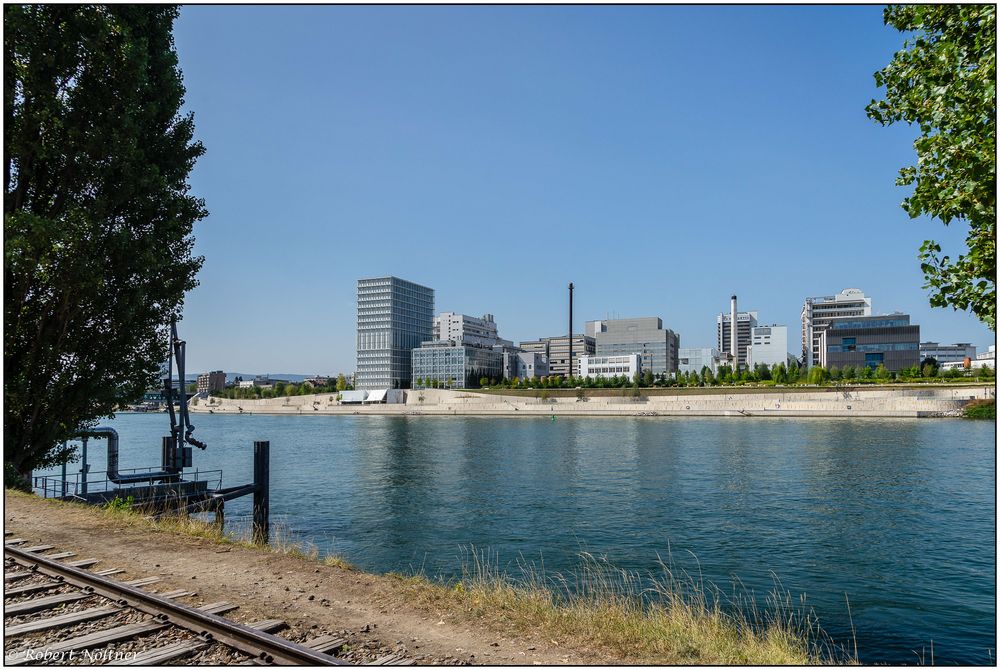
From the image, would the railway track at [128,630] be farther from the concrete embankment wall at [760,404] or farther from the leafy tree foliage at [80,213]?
the concrete embankment wall at [760,404]

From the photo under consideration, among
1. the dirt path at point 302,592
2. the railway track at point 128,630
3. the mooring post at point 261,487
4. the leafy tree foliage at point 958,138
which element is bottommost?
the mooring post at point 261,487

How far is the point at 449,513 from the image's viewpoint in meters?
35.4

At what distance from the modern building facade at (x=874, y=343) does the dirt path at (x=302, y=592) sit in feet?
672

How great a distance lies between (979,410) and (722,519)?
119 meters

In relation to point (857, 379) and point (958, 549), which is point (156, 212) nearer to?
point (958, 549)

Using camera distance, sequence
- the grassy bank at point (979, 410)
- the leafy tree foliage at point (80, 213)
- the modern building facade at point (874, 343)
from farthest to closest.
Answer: the modern building facade at point (874, 343), the grassy bank at point (979, 410), the leafy tree foliage at point (80, 213)

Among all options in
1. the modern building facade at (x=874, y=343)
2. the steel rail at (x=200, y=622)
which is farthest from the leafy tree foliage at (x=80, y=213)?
the modern building facade at (x=874, y=343)

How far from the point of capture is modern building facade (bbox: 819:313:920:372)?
603 ft

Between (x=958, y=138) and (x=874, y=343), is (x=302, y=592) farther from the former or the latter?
(x=874, y=343)

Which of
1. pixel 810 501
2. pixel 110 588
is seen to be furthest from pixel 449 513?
pixel 110 588

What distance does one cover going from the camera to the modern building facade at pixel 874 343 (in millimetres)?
183875

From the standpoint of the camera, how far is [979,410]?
119000mm

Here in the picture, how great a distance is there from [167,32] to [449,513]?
26.9 m

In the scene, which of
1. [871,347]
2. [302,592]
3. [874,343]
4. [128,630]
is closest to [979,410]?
[871,347]
